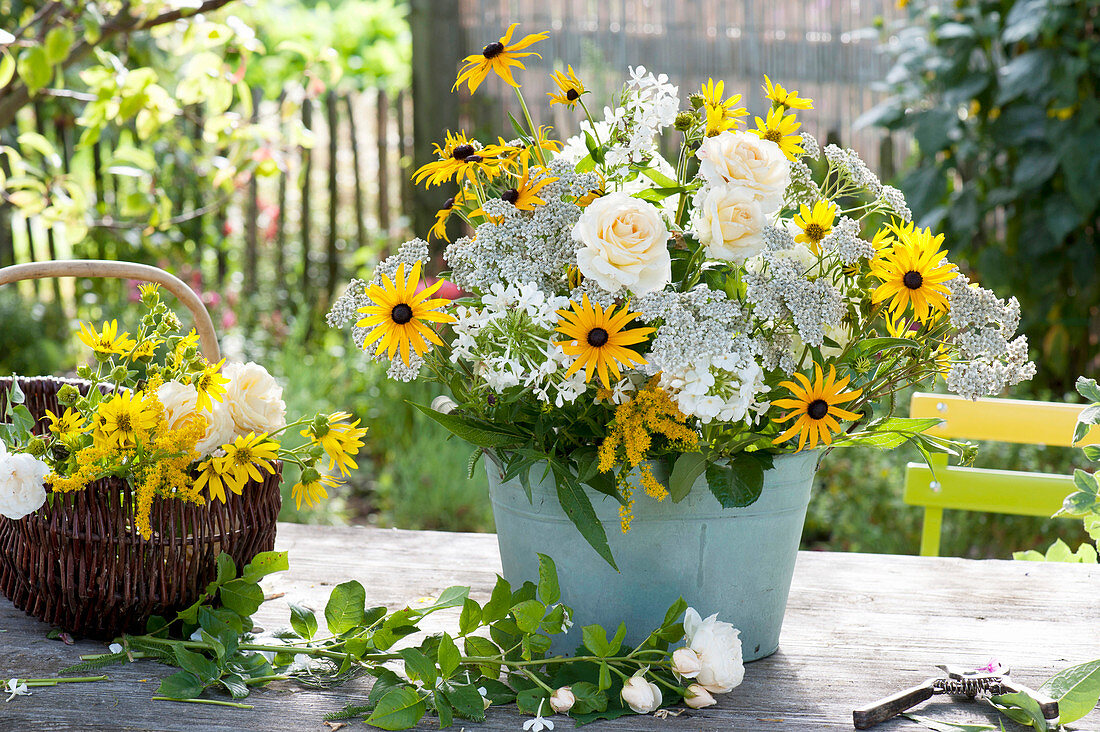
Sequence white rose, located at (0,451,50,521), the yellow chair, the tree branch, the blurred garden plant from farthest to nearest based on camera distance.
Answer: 1. the blurred garden plant
2. the tree branch
3. the yellow chair
4. white rose, located at (0,451,50,521)

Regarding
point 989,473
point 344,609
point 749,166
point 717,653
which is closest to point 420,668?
point 344,609

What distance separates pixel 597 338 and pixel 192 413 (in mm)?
382

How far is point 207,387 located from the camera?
84 cm

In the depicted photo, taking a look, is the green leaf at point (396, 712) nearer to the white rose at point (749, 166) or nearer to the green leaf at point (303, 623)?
the green leaf at point (303, 623)

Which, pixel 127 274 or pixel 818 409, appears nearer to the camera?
pixel 818 409

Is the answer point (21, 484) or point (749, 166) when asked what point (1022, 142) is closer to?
point (749, 166)

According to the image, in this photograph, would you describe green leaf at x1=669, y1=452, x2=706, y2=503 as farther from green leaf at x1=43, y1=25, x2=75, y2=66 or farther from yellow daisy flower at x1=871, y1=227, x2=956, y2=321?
green leaf at x1=43, y1=25, x2=75, y2=66

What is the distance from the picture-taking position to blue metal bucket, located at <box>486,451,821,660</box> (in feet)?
2.65

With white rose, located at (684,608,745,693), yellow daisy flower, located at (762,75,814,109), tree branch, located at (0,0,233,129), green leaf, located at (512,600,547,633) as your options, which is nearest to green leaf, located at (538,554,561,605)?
green leaf, located at (512,600,547,633)

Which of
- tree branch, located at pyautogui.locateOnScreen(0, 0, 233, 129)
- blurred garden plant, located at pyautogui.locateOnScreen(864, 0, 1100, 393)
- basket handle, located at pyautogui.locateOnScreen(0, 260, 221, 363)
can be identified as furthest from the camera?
blurred garden plant, located at pyautogui.locateOnScreen(864, 0, 1100, 393)

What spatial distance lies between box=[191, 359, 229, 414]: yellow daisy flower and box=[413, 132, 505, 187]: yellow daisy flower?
252mm

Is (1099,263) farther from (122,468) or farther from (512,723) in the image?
(122,468)

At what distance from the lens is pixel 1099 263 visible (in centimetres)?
252

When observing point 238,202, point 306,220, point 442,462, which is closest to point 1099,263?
point 442,462
